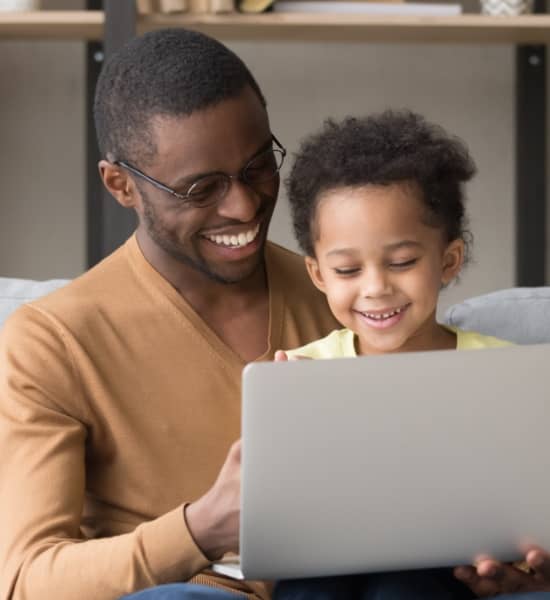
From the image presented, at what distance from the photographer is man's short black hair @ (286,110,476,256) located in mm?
1588

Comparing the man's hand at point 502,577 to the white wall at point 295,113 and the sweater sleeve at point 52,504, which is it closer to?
the sweater sleeve at point 52,504

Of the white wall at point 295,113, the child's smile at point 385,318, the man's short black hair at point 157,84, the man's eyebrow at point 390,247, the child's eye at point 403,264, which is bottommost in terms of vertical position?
the child's smile at point 385,318

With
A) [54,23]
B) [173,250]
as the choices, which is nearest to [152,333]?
[173,250]

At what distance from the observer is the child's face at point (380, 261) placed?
1.54 metres

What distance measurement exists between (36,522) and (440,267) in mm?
586

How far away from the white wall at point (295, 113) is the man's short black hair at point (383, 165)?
1413 millimetres

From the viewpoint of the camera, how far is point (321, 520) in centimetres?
121

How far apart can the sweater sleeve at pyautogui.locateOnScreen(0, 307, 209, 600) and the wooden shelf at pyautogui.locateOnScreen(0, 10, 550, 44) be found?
1228mm

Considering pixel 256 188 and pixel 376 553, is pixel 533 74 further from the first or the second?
pixel 376 553

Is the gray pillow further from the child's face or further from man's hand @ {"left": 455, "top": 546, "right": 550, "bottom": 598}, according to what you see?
man's hand @ {"left": 455, "top": 546, "right": 550, "bottom": 598}

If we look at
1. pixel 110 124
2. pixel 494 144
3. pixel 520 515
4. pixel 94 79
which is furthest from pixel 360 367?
pixel 494 144

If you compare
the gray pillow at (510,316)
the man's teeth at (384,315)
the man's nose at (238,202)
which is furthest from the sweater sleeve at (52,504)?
the gray pillow at (510,316)

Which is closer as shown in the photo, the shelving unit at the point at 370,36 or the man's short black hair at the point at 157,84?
the man's short black hair at the point at 157,84

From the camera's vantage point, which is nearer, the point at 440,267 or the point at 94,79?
the point at 440,267
